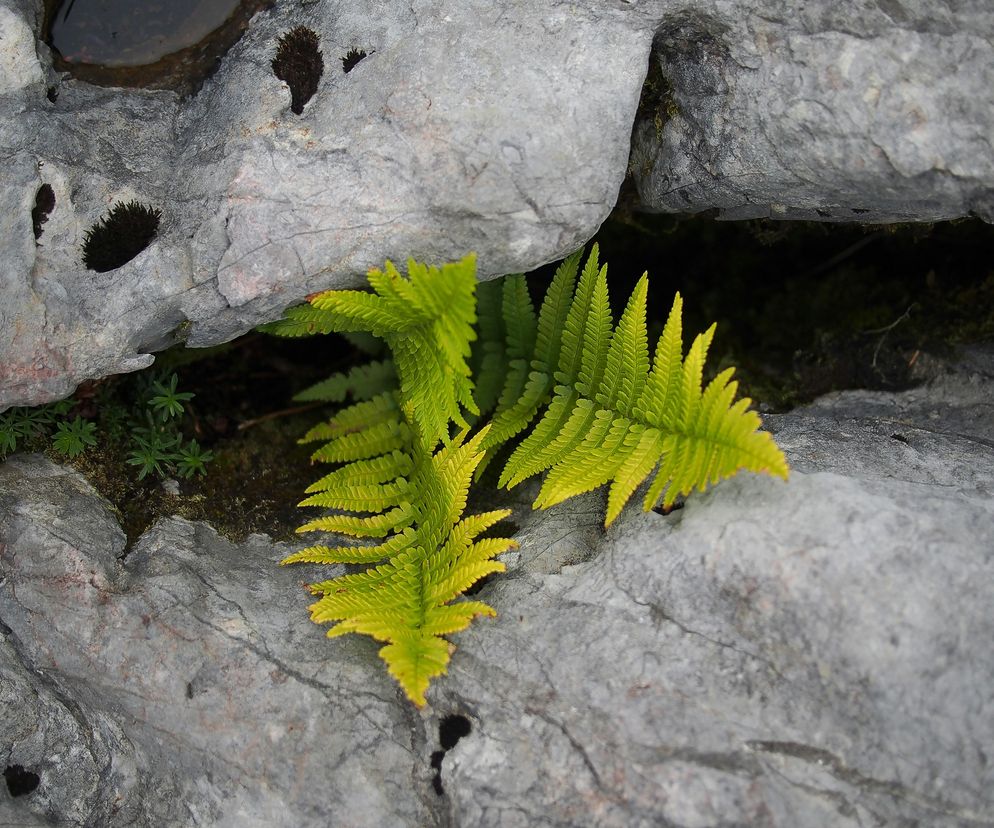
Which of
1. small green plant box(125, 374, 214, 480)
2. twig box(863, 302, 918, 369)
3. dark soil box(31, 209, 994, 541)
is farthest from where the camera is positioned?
twig box(863, 302, 918, 369)

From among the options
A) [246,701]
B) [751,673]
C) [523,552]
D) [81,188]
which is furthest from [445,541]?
[81,188]

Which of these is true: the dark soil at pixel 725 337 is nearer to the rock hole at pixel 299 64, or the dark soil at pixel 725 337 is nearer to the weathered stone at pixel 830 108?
the weathered stone at pixel 830 108

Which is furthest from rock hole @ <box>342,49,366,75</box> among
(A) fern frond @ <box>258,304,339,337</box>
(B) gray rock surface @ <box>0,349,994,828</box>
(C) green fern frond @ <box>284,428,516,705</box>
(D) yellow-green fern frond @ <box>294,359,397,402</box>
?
(B) gray rock surface @ <box>0,349,994,828</box>

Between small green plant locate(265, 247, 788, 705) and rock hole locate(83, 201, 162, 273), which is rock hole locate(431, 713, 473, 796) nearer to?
small green plant locate(265, 247, 788, 705)

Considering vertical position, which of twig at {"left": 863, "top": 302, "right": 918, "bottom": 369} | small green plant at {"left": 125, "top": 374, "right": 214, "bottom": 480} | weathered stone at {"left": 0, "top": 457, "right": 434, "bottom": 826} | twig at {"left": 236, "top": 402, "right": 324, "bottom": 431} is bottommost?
weathered stone at {"left": 0, "top": 457, "right": 434, "bottom": 826}

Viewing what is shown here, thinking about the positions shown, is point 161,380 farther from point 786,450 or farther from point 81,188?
point 786,450

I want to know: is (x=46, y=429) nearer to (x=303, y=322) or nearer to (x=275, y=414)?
(x=275, y=414)
